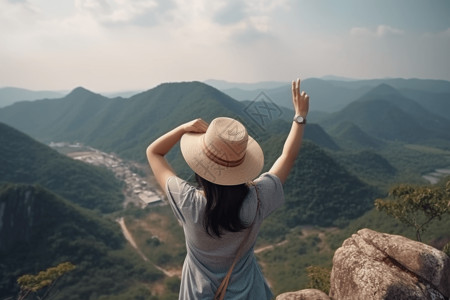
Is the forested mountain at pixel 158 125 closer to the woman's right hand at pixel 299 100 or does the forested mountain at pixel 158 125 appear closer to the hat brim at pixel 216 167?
the woman's right hand at pixel 299 100

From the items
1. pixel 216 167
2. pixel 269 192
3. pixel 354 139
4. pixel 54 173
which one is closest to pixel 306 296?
pixel 269 192

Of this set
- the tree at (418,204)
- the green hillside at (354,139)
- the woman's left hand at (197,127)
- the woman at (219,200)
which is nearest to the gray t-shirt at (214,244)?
the woman at (219,200)

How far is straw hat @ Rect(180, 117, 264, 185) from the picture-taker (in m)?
1.51

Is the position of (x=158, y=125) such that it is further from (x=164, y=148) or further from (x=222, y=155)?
(x=222, y=155)

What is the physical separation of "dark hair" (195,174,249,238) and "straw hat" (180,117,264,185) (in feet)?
0.21

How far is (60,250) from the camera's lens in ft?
97.0

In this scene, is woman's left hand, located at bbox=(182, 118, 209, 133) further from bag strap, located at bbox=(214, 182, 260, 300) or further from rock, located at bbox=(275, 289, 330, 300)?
rock, located at bbox=(275, 289, 330, 300)

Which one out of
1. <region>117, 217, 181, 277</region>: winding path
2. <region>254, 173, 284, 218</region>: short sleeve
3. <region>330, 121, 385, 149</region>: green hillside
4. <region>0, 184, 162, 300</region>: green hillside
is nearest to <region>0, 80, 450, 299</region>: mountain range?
<region>0, 184, 162, 300</region>: green hillside

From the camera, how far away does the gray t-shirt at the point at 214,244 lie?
61.2 inches

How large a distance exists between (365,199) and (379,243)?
43026mm

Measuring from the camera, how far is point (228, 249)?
1.66 meters

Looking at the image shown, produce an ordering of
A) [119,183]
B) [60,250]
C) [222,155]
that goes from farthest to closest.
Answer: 1. [119,183]
2. [60,250]
3. [222,155]

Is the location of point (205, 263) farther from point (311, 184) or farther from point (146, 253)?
point (311, 184)

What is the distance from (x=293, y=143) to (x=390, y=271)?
324 cm
